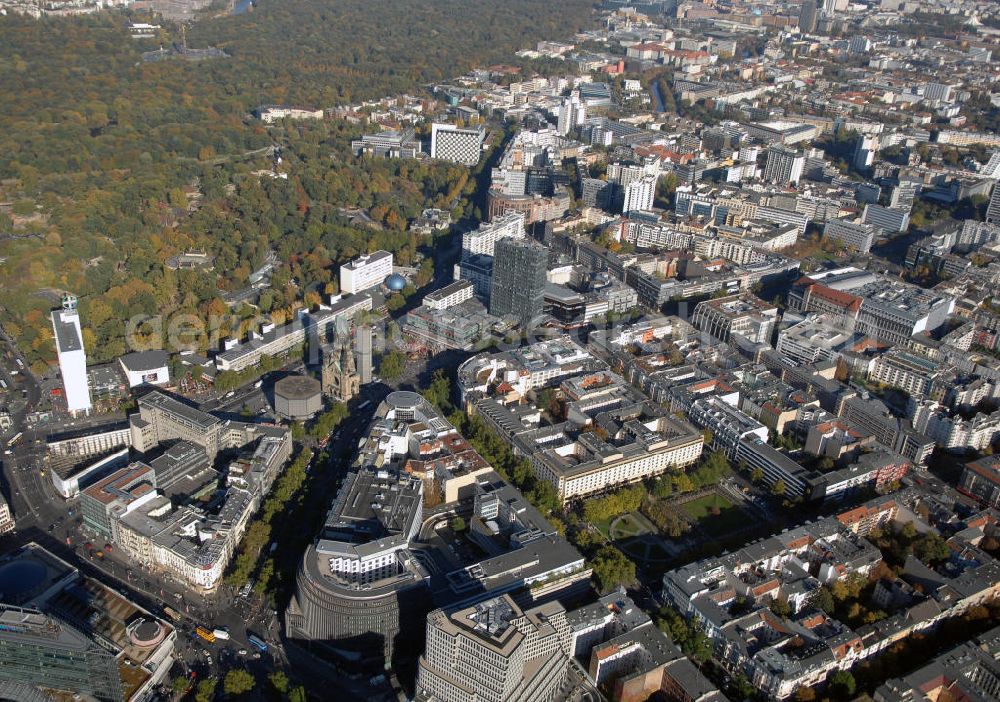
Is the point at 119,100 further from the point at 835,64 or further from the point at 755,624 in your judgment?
the point at 835,64

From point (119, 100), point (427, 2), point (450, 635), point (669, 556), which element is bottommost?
point (669, 556)

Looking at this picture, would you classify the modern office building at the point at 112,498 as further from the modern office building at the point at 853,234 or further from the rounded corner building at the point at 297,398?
the modern office building at the point at 853,234

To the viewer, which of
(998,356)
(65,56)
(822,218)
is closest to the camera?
(998,356)

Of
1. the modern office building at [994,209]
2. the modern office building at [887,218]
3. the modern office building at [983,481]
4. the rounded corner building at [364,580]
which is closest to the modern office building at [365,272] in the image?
the rounded corner building at [364,580]

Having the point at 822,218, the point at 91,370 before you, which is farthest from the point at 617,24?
the point at 91,370

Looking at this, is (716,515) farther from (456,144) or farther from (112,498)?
(456,144)

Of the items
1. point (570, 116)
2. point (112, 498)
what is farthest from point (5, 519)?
point (570, 116)

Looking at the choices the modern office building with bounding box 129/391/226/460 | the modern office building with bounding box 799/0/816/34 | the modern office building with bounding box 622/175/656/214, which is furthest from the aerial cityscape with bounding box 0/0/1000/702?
the modern office building with bounding box 799/0/816/34
